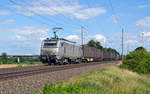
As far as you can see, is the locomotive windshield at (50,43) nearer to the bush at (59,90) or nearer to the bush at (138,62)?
the bush at (138,62)

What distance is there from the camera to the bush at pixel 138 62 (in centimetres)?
2795

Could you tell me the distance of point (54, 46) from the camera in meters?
29.4

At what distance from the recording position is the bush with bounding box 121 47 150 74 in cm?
2795

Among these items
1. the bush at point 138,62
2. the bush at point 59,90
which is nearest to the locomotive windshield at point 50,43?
the bush at point 138,62

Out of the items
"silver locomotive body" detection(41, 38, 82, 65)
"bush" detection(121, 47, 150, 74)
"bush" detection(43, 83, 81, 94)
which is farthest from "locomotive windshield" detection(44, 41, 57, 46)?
"bush" detection(43, 83, 81, 94)

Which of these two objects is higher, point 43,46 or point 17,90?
point 43,46

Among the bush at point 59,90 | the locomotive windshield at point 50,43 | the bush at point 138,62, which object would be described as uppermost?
the locomotive windshield at point 50,43

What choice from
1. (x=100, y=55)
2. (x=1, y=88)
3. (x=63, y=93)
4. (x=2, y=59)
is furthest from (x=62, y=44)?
(x=100, y=55)

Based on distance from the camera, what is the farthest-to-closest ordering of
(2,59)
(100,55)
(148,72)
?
(100,55), (2,59), (148,72)

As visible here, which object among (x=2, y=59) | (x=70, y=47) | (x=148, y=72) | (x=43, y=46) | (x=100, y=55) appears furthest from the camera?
(x=100, y=55)

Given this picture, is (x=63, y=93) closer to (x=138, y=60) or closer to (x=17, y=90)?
(x=17, y=90)

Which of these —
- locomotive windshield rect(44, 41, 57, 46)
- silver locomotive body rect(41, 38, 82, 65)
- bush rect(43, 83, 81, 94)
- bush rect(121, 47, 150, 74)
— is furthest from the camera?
locomotive windshield rect(44, 41, 57, 46)

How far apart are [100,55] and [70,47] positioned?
27.2 metres

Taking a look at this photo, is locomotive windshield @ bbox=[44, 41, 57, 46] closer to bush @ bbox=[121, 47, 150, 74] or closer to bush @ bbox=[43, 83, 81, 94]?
bush @ bbox=[121, 47, 150, 74]
